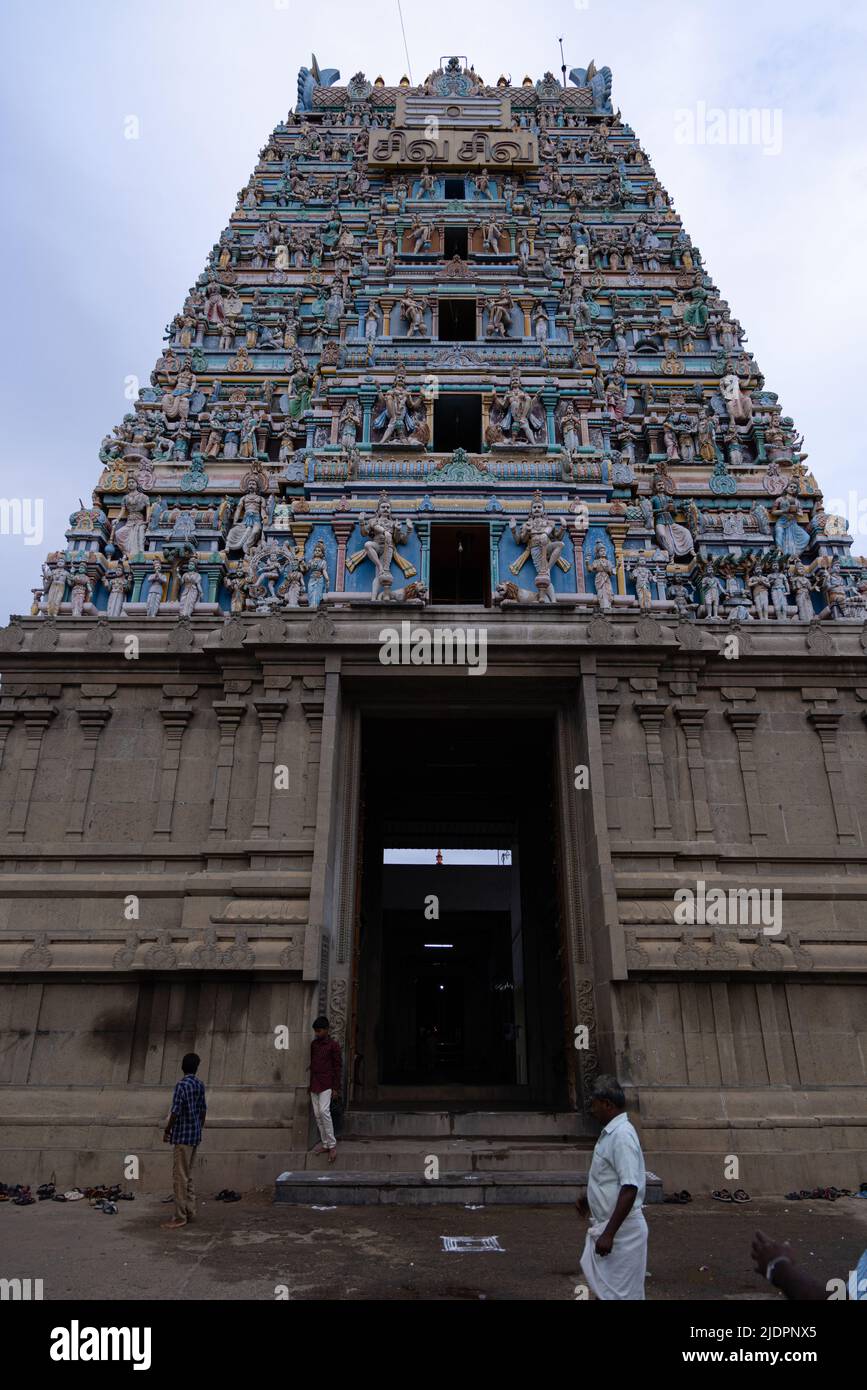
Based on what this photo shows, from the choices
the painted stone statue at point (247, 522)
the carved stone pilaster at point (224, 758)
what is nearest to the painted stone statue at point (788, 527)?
the painted stone statue at point (247, 522)

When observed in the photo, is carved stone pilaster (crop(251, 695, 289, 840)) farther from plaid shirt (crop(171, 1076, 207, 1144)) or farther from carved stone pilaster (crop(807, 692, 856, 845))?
carved stone pilaster (crop(807, 692, 856, 845))

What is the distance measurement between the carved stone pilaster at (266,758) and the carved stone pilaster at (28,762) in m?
3.57

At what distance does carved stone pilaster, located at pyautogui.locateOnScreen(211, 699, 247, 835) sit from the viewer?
1401cm

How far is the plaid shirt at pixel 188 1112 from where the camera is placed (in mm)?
9312

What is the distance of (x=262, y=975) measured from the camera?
12383 millimetres

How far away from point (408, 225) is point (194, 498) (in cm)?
1149

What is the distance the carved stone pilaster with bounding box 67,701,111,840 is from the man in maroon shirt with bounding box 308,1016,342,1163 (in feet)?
17.9

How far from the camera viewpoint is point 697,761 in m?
14.6

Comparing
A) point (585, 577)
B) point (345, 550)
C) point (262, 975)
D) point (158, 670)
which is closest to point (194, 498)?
point (345, 550)

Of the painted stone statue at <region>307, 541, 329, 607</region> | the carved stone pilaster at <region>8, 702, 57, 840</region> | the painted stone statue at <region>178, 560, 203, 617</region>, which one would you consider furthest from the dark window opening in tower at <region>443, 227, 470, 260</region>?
the carved stone pilaster at <region>8, 702, 57, 840</region>

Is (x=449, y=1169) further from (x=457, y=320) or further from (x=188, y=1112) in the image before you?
(x=457, y=320)

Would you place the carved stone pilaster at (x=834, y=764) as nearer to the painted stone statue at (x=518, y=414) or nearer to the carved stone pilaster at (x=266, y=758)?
the carved stone pilaster at (x=266, y=758)

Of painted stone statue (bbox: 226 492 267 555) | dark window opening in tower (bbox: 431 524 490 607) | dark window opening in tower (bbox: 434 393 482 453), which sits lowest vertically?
dark window opening in tower (bbox: 431 524 490 607)
